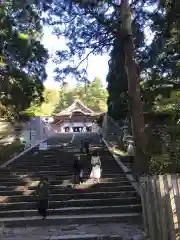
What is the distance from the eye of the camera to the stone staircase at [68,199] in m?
11.8

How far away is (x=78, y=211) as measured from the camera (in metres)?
12.3

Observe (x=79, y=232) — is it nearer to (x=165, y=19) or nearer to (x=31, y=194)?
(x=31, y=194)

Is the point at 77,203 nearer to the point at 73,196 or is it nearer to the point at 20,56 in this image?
the point at 73,196

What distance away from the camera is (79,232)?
10719mm

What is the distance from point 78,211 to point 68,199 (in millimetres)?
1060

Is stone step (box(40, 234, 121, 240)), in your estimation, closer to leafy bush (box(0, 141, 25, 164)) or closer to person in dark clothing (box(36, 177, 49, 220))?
person in dark clothing (box(36, 177, 49, 220))

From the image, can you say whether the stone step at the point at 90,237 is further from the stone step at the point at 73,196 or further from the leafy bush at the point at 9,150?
the leafy bush at the point at 9,150

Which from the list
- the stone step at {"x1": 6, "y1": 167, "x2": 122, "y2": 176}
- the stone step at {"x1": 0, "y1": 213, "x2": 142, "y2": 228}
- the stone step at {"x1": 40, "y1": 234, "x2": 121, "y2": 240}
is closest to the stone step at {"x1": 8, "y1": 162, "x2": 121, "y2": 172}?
the stone step at {"x1": 6, "y1": 167, "x2": 122, "y2": 176}

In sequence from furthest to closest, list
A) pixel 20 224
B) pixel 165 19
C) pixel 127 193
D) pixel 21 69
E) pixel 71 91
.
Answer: pixel 71 91, pixel 21 69, pixel 165 19, pixel 127 193, pixel 20 224

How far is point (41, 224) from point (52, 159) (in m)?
8.40

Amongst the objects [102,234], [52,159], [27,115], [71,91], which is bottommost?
[102,234]

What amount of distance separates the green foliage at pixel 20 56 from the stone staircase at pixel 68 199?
4046 millimetres

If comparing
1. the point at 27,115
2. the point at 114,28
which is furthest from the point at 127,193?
the point at 27,115

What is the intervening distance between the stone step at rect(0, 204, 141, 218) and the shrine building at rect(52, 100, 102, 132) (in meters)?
44.7
